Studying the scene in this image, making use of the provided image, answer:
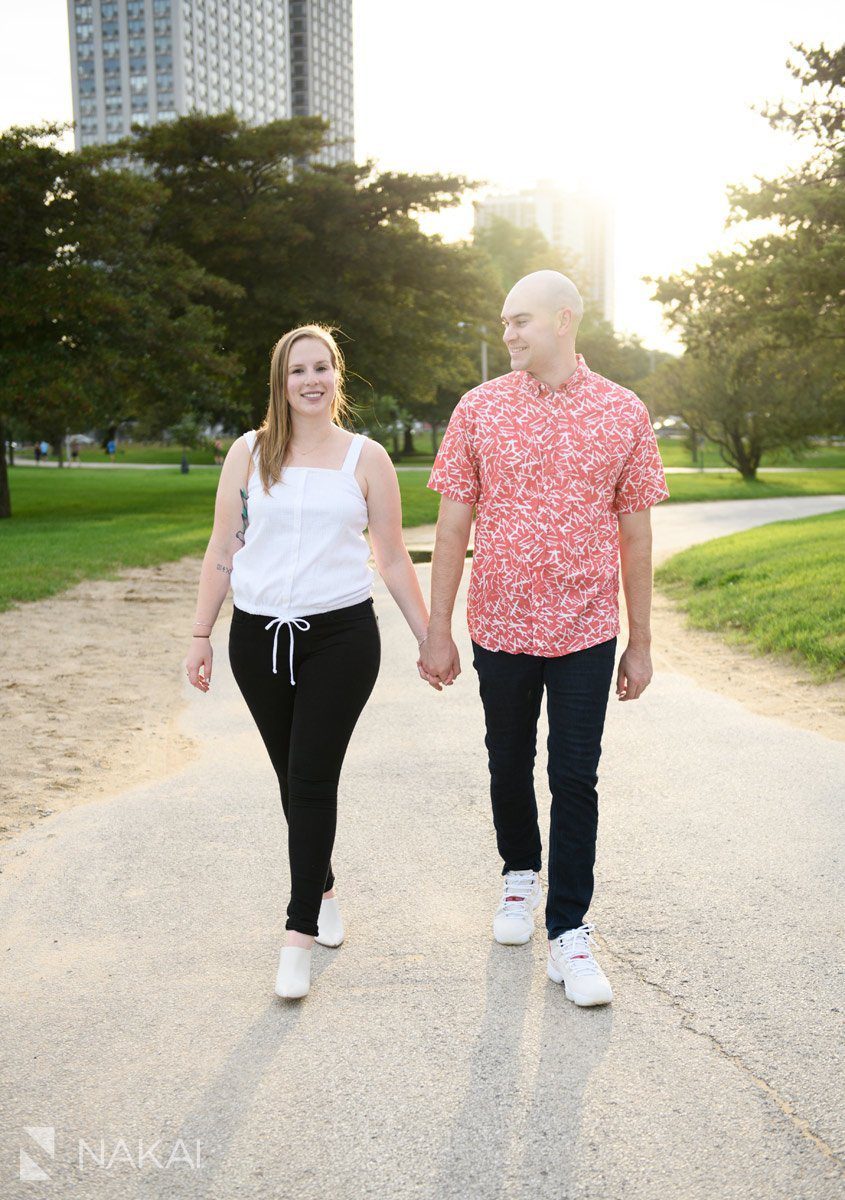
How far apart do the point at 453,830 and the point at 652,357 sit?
105972mm

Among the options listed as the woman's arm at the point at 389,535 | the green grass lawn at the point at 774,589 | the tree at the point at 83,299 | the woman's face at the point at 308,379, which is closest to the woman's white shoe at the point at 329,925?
the woman's arm at the point at 389,535

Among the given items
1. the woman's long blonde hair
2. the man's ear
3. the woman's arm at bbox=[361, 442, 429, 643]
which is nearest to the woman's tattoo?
the woman's long blonde hair

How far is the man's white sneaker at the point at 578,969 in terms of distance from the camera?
10.0 ft

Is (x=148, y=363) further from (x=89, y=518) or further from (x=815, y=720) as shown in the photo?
(x=815, y=720)

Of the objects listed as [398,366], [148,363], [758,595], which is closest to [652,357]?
[398,366]

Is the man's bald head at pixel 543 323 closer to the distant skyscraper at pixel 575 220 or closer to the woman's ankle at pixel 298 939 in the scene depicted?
the woman's ankle at pixel 298 939

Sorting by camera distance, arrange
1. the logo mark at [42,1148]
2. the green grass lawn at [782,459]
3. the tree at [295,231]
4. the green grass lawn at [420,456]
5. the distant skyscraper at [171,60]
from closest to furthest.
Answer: the logo mark at [42,1148] → the tree at [295,231] → the green grass lawn at [782,459] → the green grass lawn at [420,456] → the distant skyscraper at [171,60]

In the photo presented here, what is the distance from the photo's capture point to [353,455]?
3316 mm

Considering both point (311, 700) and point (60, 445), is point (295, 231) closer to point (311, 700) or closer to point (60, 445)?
point (311, 700)

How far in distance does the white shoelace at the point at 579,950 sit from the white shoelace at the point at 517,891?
0.89ft

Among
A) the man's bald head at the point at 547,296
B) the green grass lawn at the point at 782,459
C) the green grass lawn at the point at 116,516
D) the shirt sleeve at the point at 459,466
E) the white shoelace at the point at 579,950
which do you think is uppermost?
the man's bald head at the point at 547,296

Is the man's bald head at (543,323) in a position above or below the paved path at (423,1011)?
above

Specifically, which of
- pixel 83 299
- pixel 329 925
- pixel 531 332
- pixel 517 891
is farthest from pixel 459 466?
pixel 83 299

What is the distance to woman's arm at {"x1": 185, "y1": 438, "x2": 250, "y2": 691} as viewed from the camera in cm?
336
